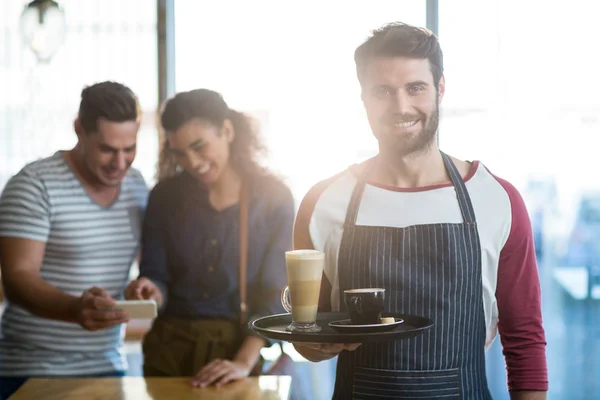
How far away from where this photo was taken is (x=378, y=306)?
5.62 feet

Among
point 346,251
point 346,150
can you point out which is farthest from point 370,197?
point 346,150

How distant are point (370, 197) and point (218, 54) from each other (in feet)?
7.91

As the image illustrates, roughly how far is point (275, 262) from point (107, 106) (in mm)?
A: 748

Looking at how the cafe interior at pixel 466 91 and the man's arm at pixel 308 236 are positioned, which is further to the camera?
the cafe interior at pixel 466 91

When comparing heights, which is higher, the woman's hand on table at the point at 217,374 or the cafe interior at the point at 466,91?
the cafe interior at the point at 466,91

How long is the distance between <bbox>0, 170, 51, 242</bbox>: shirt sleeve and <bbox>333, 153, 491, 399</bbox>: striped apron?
3.73 ft

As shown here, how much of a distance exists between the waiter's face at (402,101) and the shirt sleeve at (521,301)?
0.28m

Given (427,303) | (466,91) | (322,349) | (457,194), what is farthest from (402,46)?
(466,91)

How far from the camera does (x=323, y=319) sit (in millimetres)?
1879

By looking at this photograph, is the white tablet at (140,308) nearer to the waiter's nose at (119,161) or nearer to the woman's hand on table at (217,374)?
the woman's hand on table at (217,374)

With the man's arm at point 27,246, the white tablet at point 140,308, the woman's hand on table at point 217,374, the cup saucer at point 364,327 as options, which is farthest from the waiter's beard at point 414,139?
the man's arm at point 27,246

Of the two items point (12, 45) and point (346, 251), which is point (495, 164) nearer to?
point (346, 251)

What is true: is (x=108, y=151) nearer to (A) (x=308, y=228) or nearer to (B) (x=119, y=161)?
(B) (x=119, y=161)

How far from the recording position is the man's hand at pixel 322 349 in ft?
5.71
